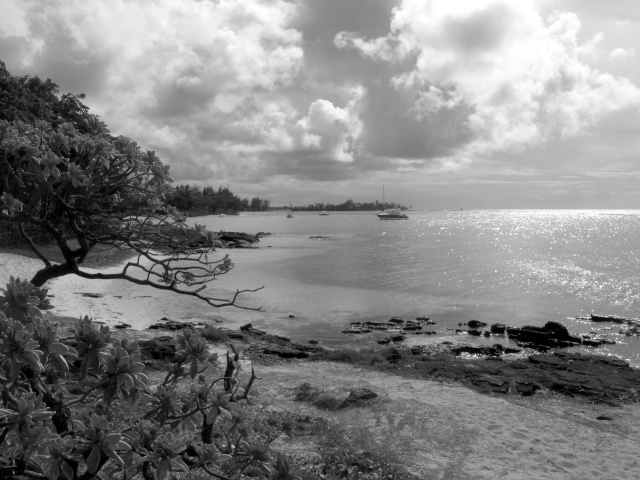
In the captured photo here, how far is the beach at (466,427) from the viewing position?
25.6 ft

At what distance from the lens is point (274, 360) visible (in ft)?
46.3

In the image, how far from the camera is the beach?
7797 millimetres

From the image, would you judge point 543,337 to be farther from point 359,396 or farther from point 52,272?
point 52,272

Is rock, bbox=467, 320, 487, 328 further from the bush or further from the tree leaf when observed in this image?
the tree leaf

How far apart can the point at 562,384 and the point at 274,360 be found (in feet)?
25.0

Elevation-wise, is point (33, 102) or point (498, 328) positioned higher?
point (33, 102)

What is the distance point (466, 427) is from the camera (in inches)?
362

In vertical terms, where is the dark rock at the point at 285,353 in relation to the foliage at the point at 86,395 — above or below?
below

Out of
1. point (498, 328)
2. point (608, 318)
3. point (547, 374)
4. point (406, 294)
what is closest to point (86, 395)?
point (547, 374)

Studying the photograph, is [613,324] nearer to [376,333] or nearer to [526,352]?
[526,352]

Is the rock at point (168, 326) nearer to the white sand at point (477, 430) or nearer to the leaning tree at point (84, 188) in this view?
the white sand at point (477, 430)

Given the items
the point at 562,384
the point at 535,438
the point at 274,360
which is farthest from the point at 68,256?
the point at 562,384

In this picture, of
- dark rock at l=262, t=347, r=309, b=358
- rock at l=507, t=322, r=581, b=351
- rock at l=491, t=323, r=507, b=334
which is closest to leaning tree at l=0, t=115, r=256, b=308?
dark rock at l=262, t=347, r=309, b=358

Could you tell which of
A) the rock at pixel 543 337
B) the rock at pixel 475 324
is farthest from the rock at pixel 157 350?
the rock at pixel 475 324
